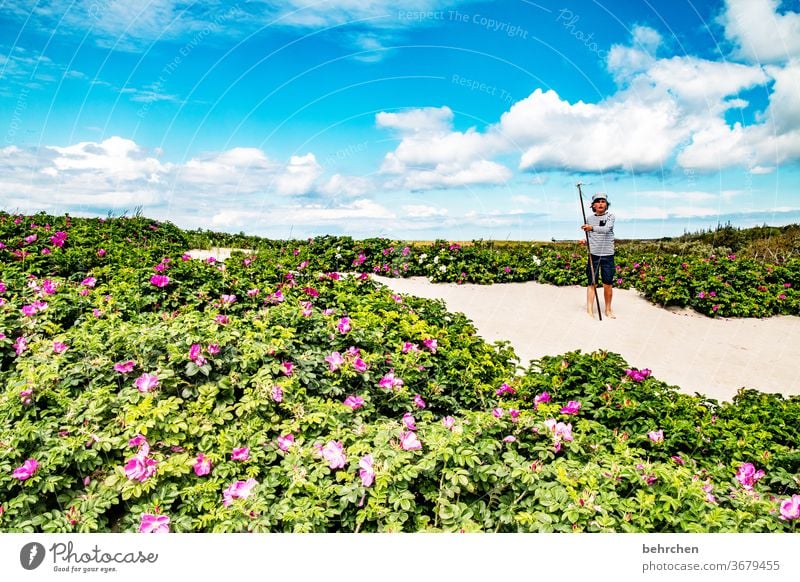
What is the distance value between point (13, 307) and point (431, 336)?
3478mm

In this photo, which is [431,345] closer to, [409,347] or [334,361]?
[409,347]

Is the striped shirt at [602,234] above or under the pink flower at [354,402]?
above

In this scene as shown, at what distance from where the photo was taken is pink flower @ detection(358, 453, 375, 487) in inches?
102

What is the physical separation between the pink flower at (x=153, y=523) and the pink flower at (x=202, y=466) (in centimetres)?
27

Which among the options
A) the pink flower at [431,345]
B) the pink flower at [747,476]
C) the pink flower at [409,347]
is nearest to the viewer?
the pink flower at [747,476]

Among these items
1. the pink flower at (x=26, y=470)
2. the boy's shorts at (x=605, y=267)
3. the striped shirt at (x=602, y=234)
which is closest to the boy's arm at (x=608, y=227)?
the striped shirt at (x=602, y=234)

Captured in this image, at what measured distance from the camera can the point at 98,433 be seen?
2998mm

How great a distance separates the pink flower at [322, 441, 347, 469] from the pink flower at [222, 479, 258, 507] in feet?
1.19

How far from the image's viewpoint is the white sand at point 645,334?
679 cm

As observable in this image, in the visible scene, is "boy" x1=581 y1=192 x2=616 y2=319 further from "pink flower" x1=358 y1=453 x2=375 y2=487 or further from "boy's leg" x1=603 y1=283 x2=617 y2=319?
"pink flower" x1=358 y1=453 x2=375 y2=487

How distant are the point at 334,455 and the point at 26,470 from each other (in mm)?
1521

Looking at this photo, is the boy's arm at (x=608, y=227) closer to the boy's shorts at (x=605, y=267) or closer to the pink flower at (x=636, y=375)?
the boy's shorts at (x=605, y=267)

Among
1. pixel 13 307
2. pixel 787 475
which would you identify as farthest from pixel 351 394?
pixel 13 307

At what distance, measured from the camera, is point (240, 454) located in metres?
2.87
